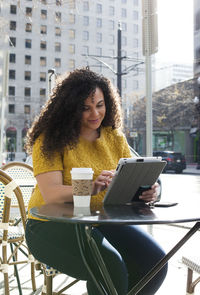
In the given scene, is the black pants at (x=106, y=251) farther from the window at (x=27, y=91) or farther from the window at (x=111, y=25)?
the window at (x=27, y=91)

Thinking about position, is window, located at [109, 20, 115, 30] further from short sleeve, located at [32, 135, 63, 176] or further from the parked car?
short sleeve, located at [32, 135, 63, 176]

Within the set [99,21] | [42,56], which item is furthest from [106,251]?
[42,56]

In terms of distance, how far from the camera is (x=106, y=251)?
63.0 inches

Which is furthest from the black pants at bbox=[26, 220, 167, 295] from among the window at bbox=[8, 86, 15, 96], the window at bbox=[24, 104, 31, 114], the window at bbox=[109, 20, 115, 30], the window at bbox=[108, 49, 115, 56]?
the window at bbox=[8, 86, 15, 96]

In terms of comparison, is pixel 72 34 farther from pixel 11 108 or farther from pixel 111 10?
pixel 11 108

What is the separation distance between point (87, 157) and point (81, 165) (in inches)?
3.2

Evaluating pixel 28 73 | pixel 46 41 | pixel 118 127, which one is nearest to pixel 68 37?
pixel 46 41

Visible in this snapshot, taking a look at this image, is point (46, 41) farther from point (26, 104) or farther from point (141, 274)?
point (141, 274)

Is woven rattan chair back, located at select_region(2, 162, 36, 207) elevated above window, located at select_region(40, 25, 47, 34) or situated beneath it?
situated beneath

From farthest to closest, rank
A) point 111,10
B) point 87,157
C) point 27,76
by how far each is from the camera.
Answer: point 27,76, point 111,10, point 87,157

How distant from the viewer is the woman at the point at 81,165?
1.68m

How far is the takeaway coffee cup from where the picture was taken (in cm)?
157

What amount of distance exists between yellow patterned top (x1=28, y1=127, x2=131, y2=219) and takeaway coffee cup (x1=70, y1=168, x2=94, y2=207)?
209 mm

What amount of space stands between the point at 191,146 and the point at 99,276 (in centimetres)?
3243
